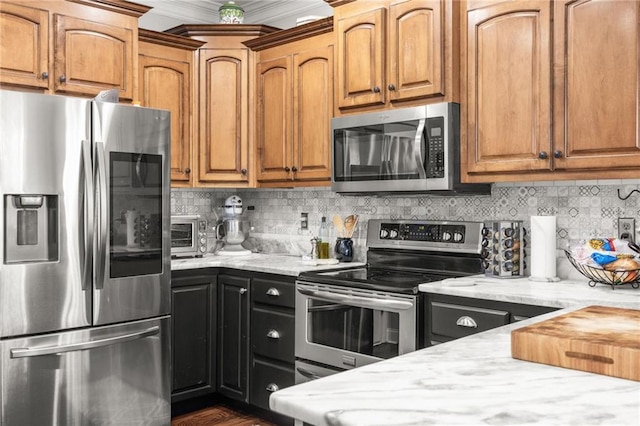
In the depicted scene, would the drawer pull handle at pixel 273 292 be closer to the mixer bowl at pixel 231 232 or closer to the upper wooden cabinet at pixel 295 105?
the upper wooden cabinet at pixel 295 105

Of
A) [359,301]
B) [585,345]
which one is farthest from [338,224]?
[585,345]

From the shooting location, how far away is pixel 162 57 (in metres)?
3.89

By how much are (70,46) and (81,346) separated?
165 centimetres

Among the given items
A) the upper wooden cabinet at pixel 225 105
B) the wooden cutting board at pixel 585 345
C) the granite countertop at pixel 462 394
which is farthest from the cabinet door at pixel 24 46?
the wooden cutting board at pixel 585 345

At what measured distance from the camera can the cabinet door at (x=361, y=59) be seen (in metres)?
3.21

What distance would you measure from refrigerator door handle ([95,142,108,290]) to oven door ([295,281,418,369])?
39.3 inches

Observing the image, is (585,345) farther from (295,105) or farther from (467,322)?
(295,105)

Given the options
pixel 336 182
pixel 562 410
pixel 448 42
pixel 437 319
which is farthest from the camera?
pixel 336 182

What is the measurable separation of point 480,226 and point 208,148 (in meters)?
1.92

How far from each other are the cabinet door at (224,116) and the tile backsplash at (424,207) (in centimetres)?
40

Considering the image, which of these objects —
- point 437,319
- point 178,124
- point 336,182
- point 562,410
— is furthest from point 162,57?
point 562,410

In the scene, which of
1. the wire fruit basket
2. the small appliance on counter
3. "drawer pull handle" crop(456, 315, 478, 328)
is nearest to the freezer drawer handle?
"drawer pull handle" crop(456, 315, 478, 328)

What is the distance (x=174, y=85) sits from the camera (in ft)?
13.0

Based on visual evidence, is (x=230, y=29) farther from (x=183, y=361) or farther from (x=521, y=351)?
(x=521, y=351)
